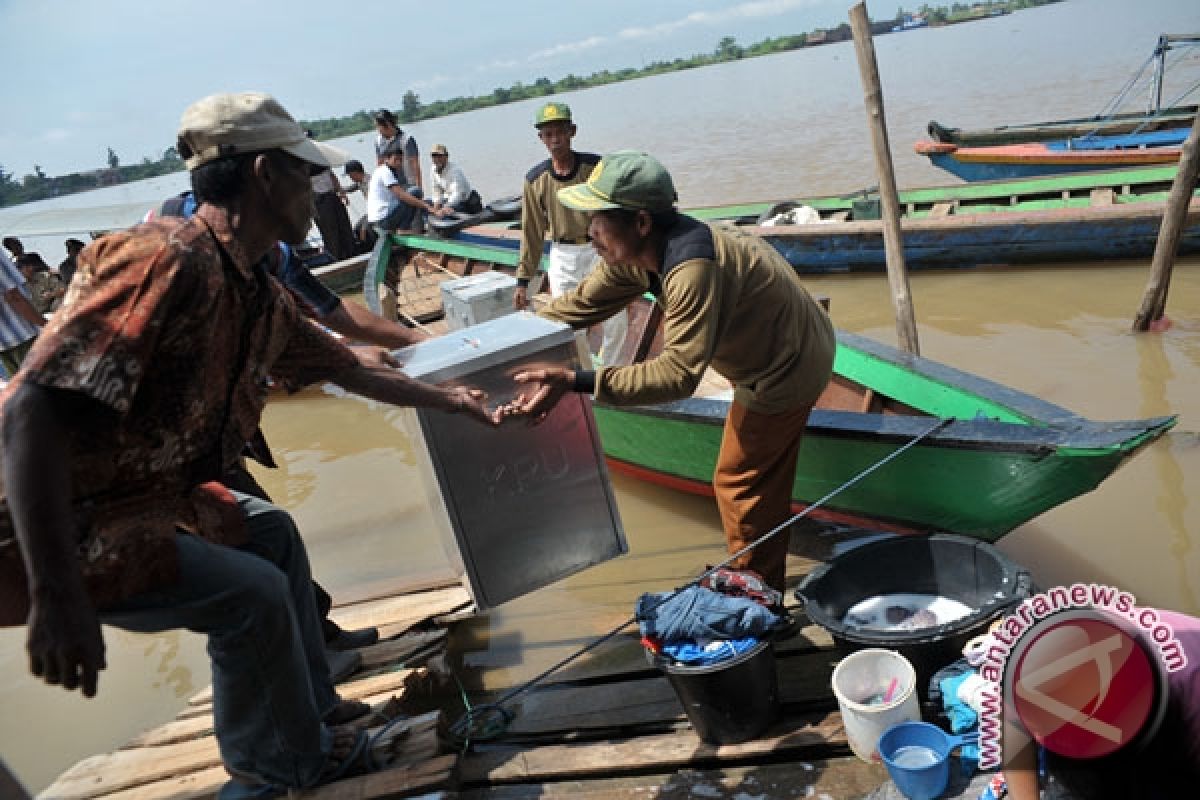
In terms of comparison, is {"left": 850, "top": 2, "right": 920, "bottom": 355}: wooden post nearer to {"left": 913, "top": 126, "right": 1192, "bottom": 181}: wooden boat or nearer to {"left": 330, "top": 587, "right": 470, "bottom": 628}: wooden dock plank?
{"left": 330, "top": 587, "right": 470, "bottom": 628}: wooden dock plank

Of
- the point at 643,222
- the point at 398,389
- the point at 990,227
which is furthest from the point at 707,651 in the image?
the point at 990,227

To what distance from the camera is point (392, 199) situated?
11.0 m

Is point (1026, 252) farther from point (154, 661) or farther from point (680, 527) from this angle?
point (154, 661)

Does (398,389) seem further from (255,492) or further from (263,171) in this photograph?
(255,492)

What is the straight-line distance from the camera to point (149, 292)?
167cm

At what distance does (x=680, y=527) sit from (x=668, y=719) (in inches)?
81.3

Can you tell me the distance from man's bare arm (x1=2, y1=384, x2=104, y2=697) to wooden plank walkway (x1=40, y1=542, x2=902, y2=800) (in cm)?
105

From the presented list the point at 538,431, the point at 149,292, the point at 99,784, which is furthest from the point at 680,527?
the point at 149,292

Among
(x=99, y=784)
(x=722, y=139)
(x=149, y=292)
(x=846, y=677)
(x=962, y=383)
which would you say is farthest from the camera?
(x=722, y=139)

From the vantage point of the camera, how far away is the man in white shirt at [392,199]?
424 inches

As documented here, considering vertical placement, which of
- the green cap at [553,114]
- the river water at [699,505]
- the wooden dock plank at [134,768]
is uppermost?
the green cap at [553,114]

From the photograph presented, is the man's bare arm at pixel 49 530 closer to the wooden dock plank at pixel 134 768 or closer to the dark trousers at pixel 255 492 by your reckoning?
the wooden dock plank at pixel 134 768

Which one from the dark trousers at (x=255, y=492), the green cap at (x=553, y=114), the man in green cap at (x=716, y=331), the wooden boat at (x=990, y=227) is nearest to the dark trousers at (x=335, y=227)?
the wooden boat at (x=990, y=227)

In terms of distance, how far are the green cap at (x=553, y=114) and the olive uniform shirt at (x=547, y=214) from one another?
234 mm
